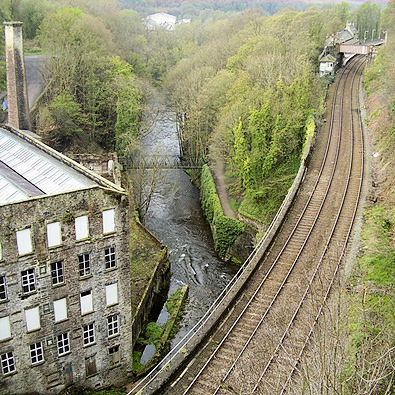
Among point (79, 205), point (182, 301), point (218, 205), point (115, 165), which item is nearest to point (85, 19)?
point (115, 165)

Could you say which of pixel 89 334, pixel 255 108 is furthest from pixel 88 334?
pixel 255 108

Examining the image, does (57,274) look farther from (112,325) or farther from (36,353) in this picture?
(112,325)

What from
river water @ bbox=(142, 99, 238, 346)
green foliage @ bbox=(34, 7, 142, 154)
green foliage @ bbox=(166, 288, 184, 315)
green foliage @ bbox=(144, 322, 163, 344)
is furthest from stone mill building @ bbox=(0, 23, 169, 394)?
green foliage @ bbox=(34, 7, 142, 154)

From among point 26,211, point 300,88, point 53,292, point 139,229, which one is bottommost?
point 139,229

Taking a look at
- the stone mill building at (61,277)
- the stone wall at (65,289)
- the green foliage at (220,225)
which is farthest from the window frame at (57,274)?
the green foliage at (220,225)

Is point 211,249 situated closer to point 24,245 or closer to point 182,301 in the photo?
point 182,301

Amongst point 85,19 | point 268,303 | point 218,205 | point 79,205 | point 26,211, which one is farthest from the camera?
point 85,19

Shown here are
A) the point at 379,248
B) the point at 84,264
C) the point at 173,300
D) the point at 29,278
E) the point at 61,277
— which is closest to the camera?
the point at 29,278
